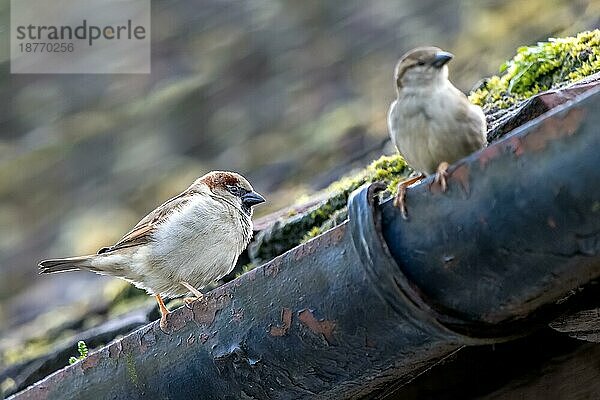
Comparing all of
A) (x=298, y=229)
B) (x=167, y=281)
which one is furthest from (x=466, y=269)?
(x=167, y=281)

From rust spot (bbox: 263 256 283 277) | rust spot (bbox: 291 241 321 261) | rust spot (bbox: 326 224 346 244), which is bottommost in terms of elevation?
rust spot (bbox: 263 256 283 277)

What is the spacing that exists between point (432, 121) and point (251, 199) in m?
1.76

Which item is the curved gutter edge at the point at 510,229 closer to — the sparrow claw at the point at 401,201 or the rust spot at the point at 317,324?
the sparrow claw at the point at 401,201

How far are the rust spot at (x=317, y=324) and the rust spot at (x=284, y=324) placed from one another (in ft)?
0.09

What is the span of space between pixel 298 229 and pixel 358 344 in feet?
4.59

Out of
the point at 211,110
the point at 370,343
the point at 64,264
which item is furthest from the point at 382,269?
the point at 211,110

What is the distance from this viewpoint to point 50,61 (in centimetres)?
499

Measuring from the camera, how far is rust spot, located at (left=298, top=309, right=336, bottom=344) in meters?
1.99

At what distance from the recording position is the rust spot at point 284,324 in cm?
206

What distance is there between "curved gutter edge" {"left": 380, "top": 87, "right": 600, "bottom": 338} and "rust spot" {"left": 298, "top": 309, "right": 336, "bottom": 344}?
9.5 inches

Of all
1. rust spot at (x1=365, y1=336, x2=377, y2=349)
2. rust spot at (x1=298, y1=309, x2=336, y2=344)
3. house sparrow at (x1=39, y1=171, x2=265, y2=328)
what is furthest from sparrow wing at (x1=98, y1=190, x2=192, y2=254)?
rust spot at (x1=365, y1=336, x2=377, y2=349)

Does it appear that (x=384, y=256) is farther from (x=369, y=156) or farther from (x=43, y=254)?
(x=43, y=254)

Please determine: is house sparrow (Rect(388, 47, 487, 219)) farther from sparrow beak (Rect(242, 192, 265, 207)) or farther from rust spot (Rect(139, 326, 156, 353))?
sparrow beak (Rect(242, 192, 265, 207))

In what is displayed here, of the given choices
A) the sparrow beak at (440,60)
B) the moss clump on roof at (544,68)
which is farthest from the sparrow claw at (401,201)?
the moss clump on roof at (544,68)
